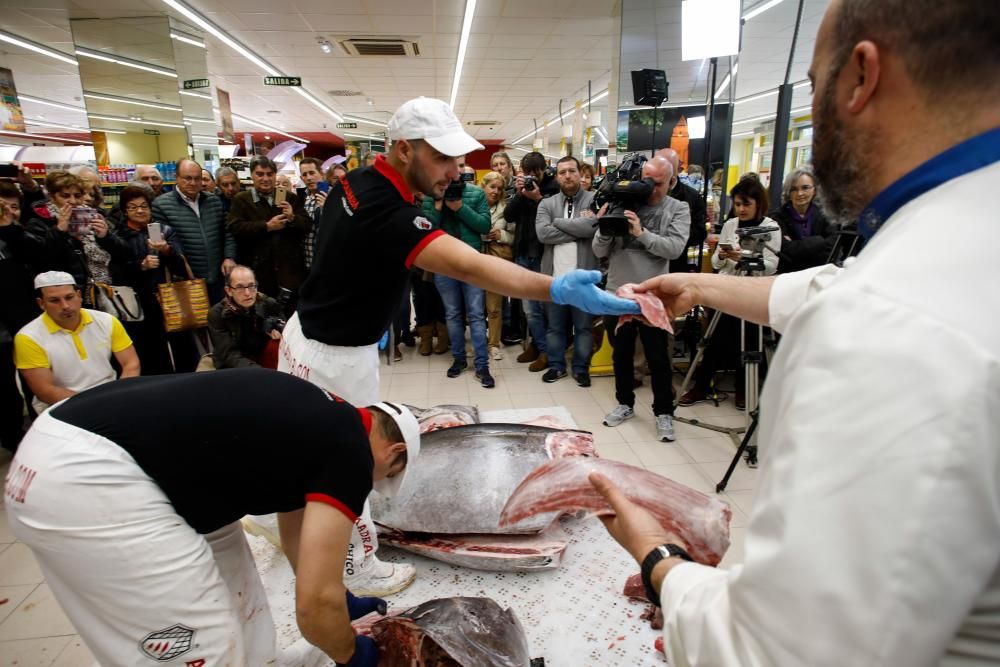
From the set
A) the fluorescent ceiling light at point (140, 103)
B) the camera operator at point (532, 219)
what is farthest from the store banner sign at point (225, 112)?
the camera operator at point (532, 219)

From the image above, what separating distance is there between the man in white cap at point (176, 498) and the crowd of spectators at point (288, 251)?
1.70 meters

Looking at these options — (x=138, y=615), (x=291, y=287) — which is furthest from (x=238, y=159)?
(x=138, y=615)

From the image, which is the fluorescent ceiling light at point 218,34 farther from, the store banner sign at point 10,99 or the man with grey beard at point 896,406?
the man with grey beard at point 896,406

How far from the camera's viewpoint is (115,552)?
131cm

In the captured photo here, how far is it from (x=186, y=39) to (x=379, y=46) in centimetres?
288

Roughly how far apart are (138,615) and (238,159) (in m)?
8.28

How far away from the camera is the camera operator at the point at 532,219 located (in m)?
5.13

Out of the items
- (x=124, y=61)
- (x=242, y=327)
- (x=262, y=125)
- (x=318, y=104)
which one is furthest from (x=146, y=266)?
(x=262, y=125)

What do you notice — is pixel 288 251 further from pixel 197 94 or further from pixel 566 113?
pixel 566 113

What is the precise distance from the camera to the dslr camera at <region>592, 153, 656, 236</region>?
3658 mm

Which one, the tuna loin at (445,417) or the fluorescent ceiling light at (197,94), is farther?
the fluorescent ceiling light at (197,94)

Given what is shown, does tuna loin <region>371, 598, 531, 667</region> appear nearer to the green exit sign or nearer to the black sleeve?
the black sleeve

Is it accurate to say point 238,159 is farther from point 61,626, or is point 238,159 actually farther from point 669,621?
point 669,621

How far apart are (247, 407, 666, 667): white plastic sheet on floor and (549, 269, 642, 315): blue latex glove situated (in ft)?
3.89
